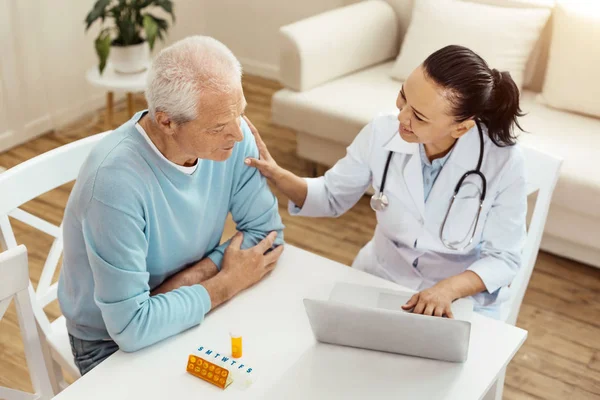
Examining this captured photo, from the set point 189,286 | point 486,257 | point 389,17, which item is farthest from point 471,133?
point 389,17

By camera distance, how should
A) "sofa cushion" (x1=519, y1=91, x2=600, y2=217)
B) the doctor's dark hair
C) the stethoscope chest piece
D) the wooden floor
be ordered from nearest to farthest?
1. the doctor's dark hair
2. the stethoscope chest piece
3. the wooden floor
4. "sofa cushion" (x1=519, y1=91, x2=600, y2=217)

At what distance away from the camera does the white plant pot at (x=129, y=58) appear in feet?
11.6

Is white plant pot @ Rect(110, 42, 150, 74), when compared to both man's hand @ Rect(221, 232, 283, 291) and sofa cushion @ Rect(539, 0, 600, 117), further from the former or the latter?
man's hand @ Rect(221, 232, 283, 291)

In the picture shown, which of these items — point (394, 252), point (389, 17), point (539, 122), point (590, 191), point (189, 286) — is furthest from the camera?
point (389, 17)

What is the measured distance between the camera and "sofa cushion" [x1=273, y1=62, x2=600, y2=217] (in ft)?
8.83

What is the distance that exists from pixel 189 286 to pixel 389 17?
2.36 meters

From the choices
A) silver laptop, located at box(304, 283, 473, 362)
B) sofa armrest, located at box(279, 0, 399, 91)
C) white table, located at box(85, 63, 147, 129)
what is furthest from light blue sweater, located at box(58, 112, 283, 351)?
white table, located at box(85, 63, 147, 129)

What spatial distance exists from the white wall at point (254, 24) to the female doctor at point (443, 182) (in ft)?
8.35

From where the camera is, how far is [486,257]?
5.80 ft

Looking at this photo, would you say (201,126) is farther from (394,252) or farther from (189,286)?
(394,252)

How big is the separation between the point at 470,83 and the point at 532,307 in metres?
1.35

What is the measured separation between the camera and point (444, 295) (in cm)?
157

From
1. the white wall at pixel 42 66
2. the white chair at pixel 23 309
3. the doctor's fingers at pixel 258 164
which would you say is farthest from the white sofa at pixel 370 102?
the white chair at pixel 23 309

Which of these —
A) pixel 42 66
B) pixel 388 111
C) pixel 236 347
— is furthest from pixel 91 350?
pixel 42 66
